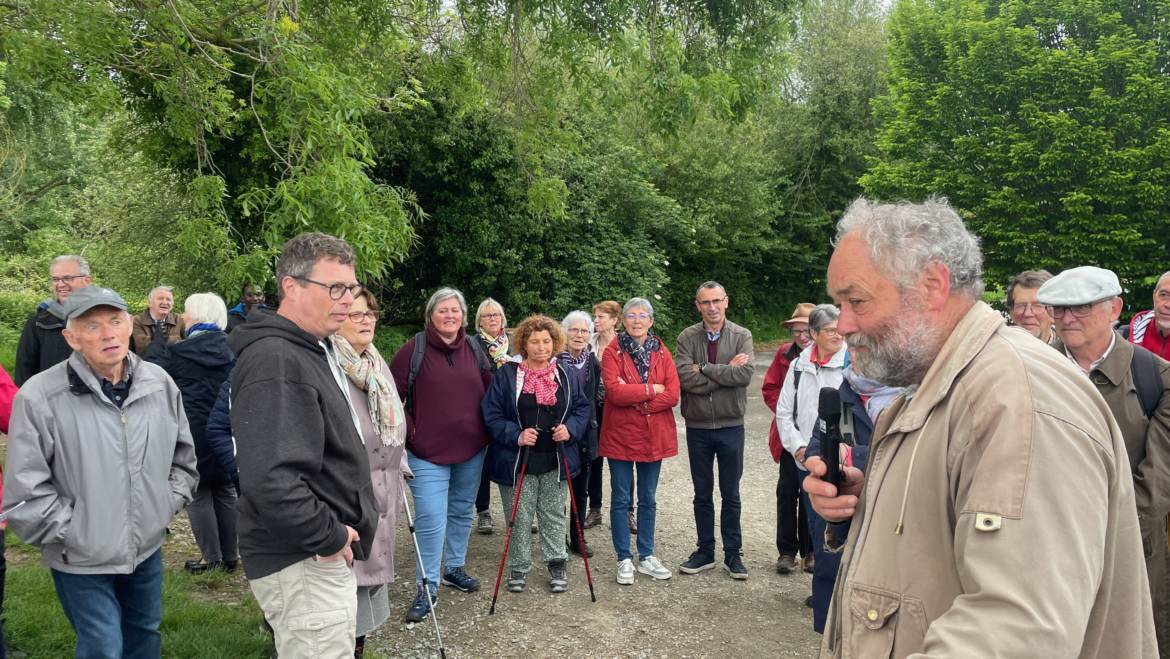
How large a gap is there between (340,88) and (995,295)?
2223cm

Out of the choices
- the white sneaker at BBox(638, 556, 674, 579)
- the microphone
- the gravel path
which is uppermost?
the microphone

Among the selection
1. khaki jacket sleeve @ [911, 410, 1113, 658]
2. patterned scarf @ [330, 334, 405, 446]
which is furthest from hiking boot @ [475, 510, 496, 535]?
khaki jacket sleeve @ [911, 410, 1113, 658]

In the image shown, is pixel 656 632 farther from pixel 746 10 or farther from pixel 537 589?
pixel 746 10

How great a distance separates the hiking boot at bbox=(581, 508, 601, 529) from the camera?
7.48m

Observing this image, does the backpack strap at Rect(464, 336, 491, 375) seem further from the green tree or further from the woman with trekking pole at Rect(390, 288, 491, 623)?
the green tree

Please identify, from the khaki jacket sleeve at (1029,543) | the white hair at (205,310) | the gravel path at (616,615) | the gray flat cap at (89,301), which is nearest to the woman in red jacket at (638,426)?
the gravel path at (616,615)

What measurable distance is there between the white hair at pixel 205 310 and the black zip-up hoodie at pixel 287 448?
3161 mm

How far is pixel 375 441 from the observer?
4.39 metres

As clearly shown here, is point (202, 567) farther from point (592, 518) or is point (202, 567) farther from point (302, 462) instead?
point (302, 462)

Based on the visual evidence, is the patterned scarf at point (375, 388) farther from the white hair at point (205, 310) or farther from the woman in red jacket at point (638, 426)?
the woman in red jacket at point (638, 426)

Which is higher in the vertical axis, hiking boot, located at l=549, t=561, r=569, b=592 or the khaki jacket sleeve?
the khaki jacket sleeve

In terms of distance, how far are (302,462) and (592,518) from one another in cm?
493

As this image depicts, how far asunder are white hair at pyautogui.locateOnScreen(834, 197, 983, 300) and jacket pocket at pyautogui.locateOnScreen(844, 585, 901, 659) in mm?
679

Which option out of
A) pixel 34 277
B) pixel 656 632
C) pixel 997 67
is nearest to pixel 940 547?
pixel 656 632
